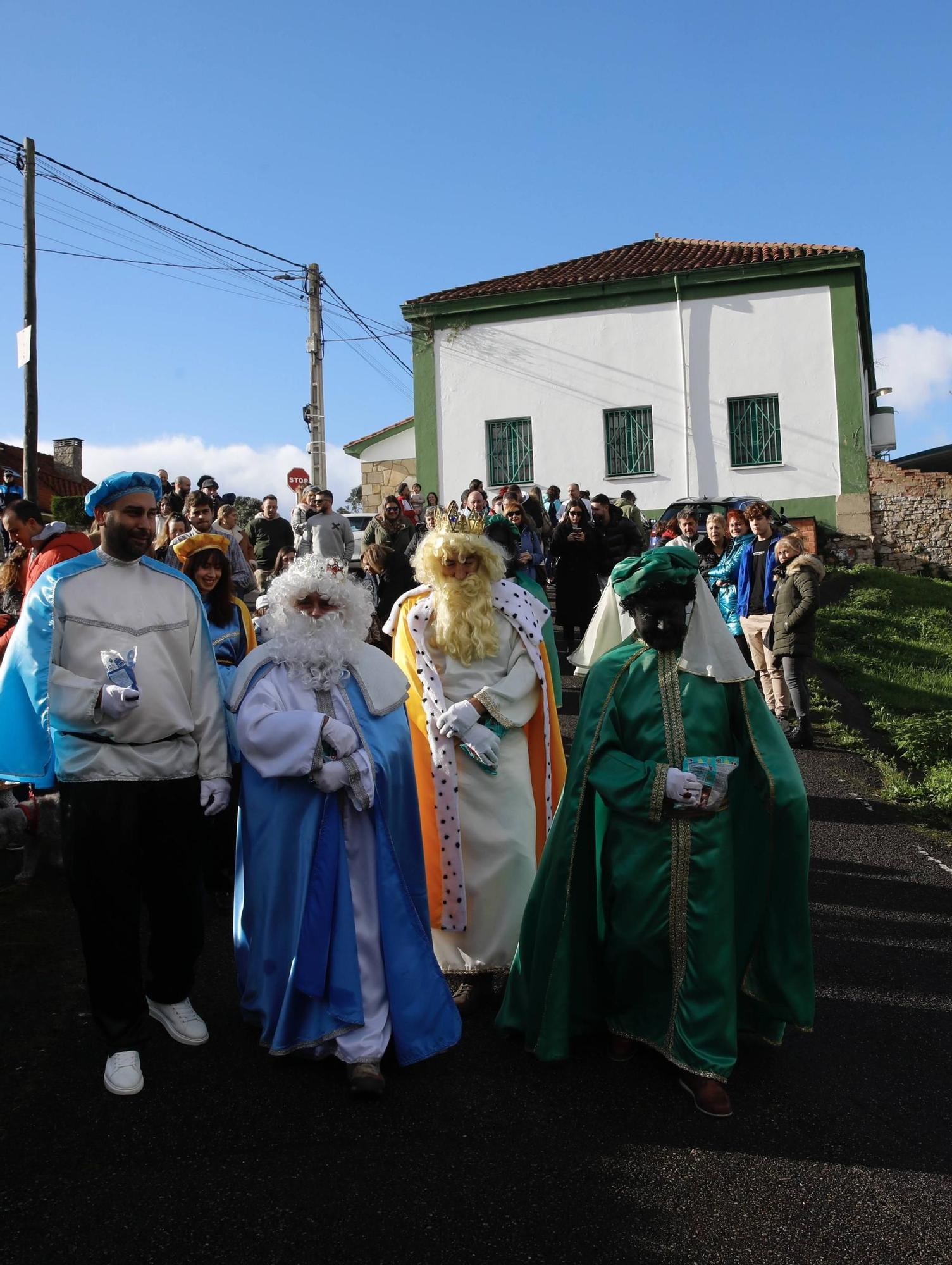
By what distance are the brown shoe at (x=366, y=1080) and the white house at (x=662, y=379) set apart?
22.2 metres

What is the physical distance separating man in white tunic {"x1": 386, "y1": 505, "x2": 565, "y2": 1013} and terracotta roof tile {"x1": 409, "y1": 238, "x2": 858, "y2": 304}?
71.0 feet

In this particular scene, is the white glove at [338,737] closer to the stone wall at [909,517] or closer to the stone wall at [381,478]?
the stone wall at [909,517]

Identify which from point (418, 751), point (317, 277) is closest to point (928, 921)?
point (418, 751)

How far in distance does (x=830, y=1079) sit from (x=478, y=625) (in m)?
2.39

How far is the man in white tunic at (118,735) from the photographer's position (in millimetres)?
3807

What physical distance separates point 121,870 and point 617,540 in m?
9.14

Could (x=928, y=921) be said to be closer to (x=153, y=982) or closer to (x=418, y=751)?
(x=418, y=751)

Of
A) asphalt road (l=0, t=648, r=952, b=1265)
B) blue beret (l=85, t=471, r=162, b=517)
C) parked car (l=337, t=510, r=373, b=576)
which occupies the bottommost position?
asphalt road (l=0, t=648, r=952, b=1265)

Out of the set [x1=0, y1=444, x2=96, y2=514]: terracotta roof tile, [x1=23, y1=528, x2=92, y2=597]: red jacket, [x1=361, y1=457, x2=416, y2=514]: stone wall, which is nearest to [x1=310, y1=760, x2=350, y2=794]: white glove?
[x1=23, y1=528, x2=92, y2=597]: red jacket

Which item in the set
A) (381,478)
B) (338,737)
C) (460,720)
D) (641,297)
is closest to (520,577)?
(460,720)

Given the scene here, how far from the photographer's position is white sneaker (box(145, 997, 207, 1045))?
4.18m

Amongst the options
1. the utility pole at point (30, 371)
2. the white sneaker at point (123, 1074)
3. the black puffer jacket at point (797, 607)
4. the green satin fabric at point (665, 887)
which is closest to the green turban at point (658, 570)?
the green satin fabric at point (665, 887)

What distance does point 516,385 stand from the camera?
2602cm

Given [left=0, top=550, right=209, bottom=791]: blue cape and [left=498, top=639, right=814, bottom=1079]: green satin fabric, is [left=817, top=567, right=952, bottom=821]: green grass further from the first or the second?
[left=0, top=550, right=209, bottom=791]: blue cape
